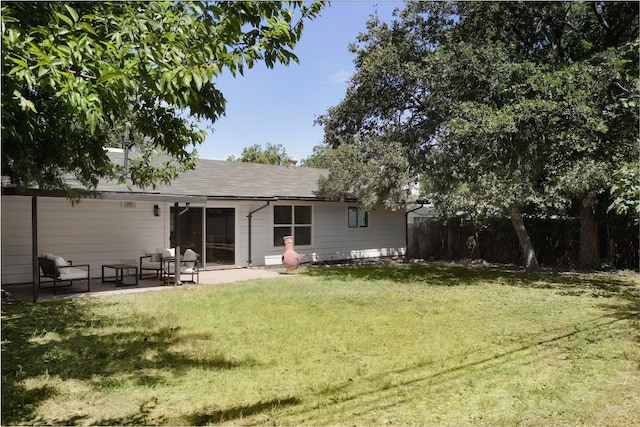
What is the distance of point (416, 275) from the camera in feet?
46.3

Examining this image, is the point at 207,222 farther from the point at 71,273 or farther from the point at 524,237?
the point at 524,237

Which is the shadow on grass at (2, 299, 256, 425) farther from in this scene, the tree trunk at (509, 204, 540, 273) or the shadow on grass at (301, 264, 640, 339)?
the tree trunk at (509, 204, 540, 273)

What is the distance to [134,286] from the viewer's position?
37.5 feet

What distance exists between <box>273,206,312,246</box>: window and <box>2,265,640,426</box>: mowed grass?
6208mm

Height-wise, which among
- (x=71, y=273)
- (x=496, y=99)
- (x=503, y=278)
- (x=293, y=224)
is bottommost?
(x=503, y=278)

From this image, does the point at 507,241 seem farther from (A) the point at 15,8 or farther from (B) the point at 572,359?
(A) the point at 15,8

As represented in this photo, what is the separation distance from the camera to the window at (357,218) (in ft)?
61.1

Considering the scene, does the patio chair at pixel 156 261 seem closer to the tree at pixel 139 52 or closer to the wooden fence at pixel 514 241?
the tree at pixel 139 52

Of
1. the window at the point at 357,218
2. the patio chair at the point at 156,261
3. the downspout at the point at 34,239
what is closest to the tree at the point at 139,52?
the downspout at the point at 34,239

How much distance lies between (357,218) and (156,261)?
28.3ft

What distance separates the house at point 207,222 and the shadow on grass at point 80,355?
8.15ft

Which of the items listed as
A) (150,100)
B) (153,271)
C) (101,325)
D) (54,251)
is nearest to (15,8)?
(150,100)

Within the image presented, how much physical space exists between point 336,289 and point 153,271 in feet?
18.4

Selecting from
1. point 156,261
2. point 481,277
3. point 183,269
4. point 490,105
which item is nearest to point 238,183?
point 156,261
